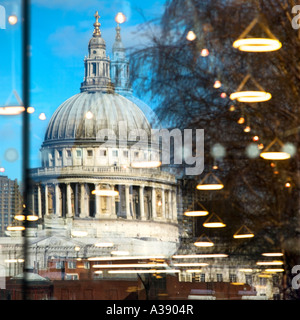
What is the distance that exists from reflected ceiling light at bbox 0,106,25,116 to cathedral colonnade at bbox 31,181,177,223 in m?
0.67

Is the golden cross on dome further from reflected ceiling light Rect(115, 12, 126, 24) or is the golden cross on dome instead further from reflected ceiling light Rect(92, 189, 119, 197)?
reflected ceiling light Rect(92, 189, 119, 197)

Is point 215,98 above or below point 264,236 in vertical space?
above

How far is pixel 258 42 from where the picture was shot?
19.7 ft

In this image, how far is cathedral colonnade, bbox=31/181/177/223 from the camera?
594 centimetres

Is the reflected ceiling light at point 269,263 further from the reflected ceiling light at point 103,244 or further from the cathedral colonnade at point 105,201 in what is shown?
the reflected ceiling light at point 103,244

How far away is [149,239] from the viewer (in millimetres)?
5910

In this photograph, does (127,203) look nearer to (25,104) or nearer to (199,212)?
(199,212)

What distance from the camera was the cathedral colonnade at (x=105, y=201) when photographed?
5941 millimetres

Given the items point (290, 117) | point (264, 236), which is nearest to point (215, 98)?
point (290, 117)

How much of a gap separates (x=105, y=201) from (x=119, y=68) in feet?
3.82

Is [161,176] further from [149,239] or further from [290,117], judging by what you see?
[290,117]
